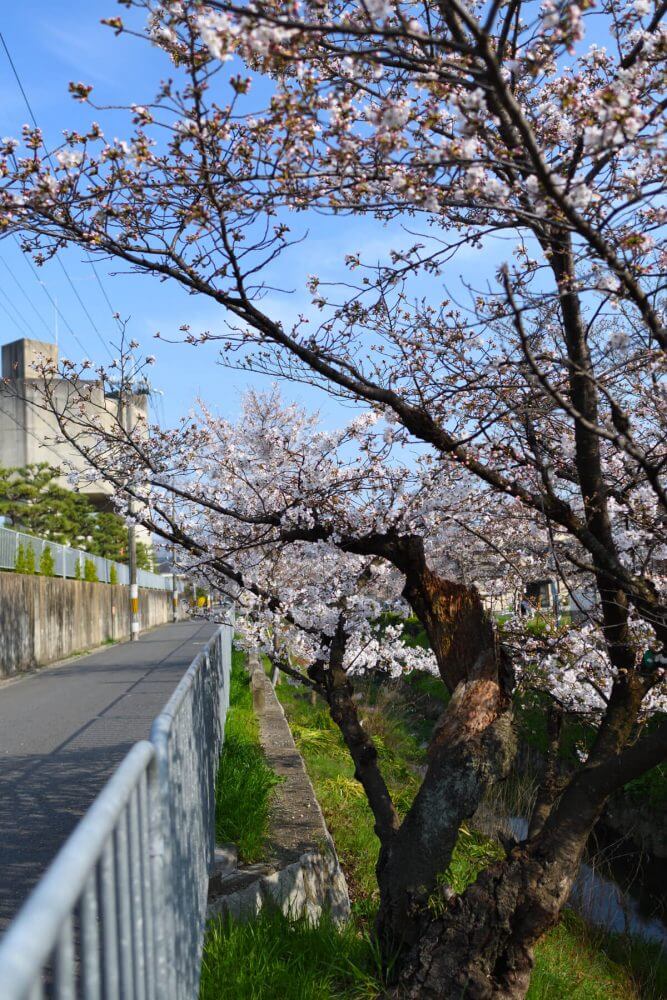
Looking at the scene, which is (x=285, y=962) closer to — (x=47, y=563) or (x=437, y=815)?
(x=437, y=815)

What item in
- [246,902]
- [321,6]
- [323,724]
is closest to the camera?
[321,6]

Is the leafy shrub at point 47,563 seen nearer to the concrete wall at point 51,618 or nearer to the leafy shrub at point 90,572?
the concrete wall at point 51,618

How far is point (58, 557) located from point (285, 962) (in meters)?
25.1

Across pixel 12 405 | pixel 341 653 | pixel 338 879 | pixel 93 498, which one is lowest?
pixel 338 879

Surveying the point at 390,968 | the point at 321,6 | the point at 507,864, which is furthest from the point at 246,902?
the point at 321,6

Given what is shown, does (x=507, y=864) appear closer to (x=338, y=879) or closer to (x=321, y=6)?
(x=338, y=879)

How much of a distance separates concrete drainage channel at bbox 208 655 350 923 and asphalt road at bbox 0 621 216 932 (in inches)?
50.1

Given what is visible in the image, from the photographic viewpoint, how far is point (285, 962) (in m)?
4.50

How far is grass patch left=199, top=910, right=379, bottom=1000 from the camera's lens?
13.5 ft

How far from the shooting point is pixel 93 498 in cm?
5056

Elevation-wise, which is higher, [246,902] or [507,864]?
[507,864]

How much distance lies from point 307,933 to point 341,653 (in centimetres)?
293

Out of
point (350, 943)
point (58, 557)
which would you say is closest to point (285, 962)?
point (350, 943)

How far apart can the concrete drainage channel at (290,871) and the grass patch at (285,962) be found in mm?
236
